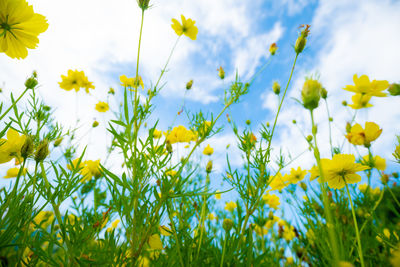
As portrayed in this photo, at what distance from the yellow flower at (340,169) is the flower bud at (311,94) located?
415 mm

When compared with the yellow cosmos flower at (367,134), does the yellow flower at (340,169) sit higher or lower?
lower

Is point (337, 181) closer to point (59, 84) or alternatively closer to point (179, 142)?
point (179, 142)

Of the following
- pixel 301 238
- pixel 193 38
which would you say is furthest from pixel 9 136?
pixel 301 238

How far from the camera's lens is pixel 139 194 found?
579 mm

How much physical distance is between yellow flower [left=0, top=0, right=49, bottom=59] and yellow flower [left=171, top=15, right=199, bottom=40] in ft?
2.87

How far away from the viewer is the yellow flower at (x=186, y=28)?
50.4 inches

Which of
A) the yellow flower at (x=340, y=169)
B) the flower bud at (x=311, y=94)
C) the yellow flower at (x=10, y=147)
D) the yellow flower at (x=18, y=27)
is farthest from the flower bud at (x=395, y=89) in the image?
the yellow flower at (x=10, y=147)

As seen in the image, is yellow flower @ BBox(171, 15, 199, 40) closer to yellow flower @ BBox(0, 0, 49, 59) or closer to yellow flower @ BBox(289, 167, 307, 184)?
yellow flower @ BBox(0, 0, 49, 59)

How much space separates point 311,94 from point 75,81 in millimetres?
1763

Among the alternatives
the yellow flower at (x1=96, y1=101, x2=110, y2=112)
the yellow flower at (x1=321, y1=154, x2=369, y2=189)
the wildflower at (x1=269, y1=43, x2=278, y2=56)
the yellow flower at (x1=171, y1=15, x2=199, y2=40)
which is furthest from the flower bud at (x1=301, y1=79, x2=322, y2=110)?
the yellow flower at (x1=96, y1=101, x2=110, y2=112)

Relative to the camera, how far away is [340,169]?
0.71 m

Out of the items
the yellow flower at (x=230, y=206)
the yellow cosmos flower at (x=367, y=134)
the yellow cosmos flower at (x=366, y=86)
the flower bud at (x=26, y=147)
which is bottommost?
the flower bud at (x=26, y=147)

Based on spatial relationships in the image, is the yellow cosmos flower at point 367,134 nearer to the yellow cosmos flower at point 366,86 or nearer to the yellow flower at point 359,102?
the yellow cosmos flower at point 366,86

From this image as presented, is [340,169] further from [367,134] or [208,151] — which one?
[208,151]
